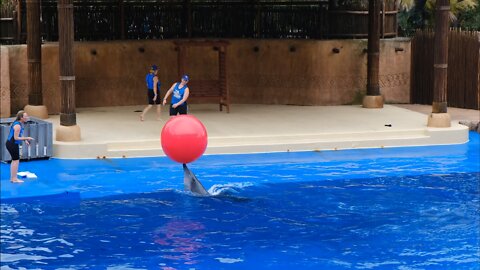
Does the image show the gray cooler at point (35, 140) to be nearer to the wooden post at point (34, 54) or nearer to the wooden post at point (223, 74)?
the wooden post at point (34, 54)

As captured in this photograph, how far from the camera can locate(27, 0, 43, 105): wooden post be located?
850 inches

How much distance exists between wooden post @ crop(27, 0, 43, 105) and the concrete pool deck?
2.72 ft

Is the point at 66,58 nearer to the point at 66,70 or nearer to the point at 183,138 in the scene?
the point at 66,70

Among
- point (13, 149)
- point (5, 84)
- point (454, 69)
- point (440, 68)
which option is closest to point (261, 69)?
point (454, 69)

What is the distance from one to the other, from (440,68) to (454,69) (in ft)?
12.8

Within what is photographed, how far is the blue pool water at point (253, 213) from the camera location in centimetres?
1259

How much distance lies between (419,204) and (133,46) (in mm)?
11367

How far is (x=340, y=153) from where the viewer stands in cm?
1994

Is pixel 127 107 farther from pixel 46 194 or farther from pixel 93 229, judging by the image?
pixel 93 229

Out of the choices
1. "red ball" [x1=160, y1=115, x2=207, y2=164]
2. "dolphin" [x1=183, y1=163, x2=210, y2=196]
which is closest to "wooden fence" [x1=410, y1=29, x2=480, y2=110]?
"dolphin" [x1=183, y1=163, x2=210, y2=196]

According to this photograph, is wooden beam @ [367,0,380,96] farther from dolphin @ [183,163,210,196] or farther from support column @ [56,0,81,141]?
dolphin @ [183,163,210,196]

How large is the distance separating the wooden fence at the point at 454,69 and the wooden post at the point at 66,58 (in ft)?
35.2

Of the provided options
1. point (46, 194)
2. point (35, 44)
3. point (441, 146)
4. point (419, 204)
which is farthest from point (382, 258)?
point (35, 44)

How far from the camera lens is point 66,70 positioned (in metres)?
19.0
